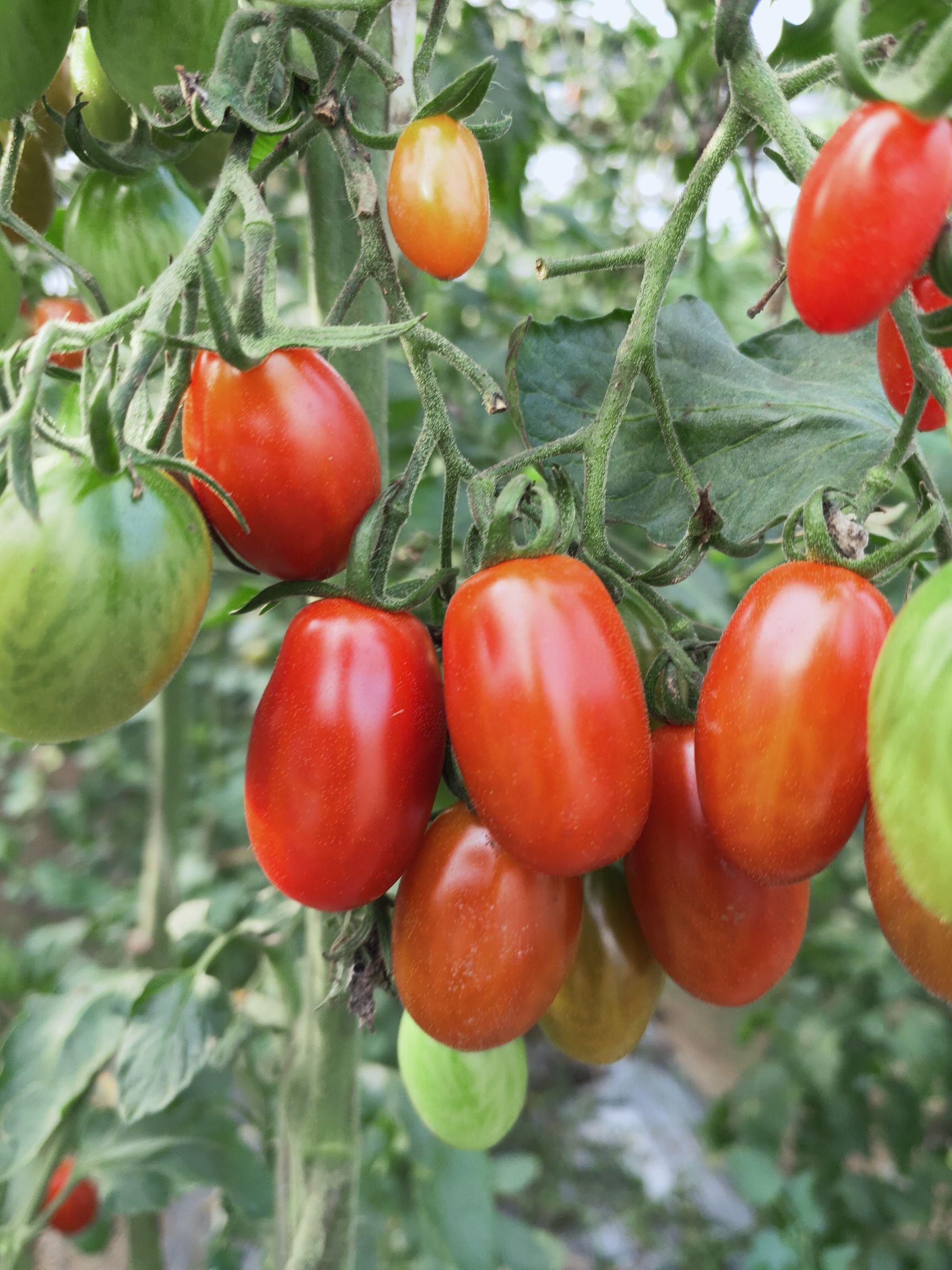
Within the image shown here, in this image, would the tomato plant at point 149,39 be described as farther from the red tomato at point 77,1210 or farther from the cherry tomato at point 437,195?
the red tomato at point 77,1210

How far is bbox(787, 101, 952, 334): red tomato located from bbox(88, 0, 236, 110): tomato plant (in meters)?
0.33

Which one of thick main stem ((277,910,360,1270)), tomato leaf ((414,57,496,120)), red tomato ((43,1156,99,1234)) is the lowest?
red tomato ((43,1156,99,1234))

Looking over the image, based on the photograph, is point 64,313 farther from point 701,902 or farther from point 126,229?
point 701,902

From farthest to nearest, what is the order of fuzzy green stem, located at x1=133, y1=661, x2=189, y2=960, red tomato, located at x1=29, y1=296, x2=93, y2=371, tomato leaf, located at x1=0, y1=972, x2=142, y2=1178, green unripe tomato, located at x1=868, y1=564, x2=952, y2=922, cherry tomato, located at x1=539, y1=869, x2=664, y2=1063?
fuzzy green stem, located at x1=133, y1=661, x2=189, y2=960 < tomato leaf, located at x1=0, y1=972, x2=142, y2=1178 < red tomato, located at x1=29, y1=296, x2=93, y2=371 < cherry tomato, located at x1=539, y1=869, x2=664, y2=1063 < green unripe tomato, located at x1=868, y1=564, x2=952, y2=922

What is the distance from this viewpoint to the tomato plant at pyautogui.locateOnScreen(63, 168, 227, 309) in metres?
0.56

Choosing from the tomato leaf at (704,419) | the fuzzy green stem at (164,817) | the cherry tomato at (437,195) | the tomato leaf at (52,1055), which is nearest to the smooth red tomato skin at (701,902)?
the tomato leaf at (704,419)

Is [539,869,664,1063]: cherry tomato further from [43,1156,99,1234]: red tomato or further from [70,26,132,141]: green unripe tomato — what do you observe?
[43,1156,99,1234]: red tomato

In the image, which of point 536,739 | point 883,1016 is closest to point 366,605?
point 536,739

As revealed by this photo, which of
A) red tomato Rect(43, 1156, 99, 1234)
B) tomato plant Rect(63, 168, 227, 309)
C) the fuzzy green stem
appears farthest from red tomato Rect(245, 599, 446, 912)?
red tomato Rect(43, 1156, 99, 1234)

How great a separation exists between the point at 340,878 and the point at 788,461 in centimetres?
34

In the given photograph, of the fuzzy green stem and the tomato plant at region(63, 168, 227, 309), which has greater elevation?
the tomato plant at region(63, 168, 227, 309)

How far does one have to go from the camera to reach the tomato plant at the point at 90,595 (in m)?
0.37

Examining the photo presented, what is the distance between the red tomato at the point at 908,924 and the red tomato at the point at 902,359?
0.20 meters

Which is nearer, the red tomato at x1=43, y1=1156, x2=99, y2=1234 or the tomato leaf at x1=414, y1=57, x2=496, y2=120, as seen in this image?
the tomato leaf at x1=414, y1=57, x2=496, y2=120
